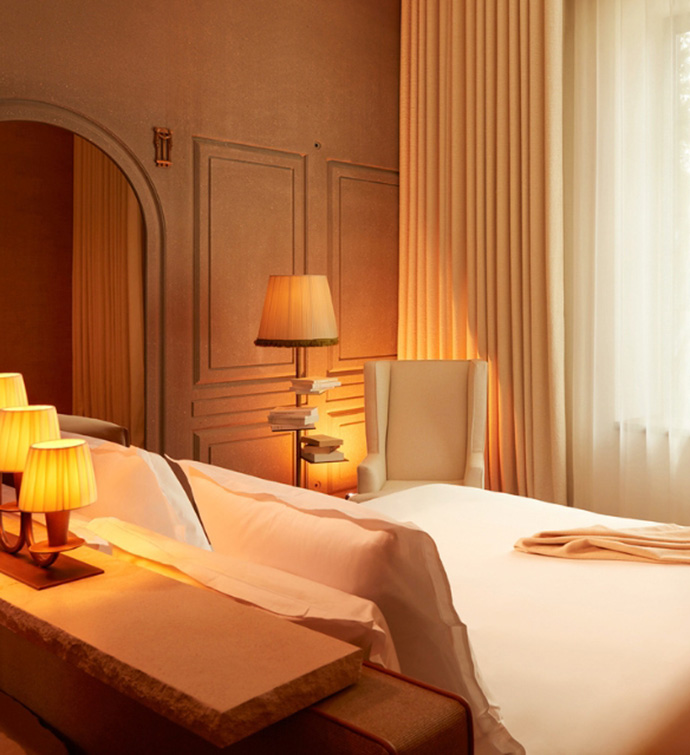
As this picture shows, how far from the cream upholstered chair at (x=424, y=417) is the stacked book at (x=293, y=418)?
28 cm

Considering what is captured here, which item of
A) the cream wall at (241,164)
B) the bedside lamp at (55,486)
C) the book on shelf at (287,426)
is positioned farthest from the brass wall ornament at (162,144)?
the bedside lamp at (55,486)

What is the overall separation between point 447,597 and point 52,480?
61 centimetres

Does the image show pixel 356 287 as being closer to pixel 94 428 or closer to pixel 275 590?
pixel 94 428

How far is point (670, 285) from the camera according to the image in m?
3.48

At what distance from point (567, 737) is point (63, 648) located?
77 centimetres

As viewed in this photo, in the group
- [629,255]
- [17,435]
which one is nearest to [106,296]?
[17,435]

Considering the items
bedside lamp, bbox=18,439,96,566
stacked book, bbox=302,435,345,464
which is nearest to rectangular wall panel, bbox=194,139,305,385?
stacked book, bbox=302,435,345,464

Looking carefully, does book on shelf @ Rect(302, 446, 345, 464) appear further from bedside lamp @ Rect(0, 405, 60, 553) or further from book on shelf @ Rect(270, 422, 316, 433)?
bedside lamp @ Rect(0, 405, 60, 553)

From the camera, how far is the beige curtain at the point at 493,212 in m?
3.79

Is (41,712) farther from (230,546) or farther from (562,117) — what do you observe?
(562,117)

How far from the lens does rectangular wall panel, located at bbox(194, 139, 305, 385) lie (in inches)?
139

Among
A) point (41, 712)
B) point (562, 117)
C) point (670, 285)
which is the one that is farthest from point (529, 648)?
point (562, 117)

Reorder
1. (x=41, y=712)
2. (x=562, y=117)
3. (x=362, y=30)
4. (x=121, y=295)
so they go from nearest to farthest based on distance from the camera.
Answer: (x=41, y=712) → (x=121, y=295) → (x=562, y=117) → (x=362, y=30)

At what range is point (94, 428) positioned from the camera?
9.82 ft
